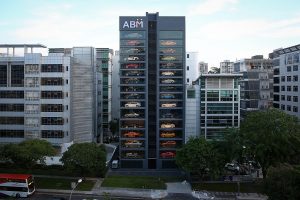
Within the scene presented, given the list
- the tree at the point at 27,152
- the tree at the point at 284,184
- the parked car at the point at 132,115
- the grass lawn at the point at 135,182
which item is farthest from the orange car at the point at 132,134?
the tree at the point at 284,184

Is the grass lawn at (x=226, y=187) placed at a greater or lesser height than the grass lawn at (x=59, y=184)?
lesser

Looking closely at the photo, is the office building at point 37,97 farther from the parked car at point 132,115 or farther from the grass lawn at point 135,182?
the grass lawn at point 135,182

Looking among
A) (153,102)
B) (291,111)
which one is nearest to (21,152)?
(153,102)

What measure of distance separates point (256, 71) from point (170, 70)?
132ft

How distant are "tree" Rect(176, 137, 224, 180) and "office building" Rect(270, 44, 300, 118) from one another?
127ft

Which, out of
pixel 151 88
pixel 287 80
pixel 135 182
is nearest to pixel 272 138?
pixel 135 182

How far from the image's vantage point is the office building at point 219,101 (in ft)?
323

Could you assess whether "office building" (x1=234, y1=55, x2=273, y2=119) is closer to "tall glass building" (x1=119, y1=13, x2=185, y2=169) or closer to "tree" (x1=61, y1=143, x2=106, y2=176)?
"tall glass building" (x1=119, y1=13, x2=185, y2=169)

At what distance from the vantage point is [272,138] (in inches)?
2798

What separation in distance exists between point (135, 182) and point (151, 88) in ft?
89.0

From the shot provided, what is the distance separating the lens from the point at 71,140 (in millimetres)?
96125

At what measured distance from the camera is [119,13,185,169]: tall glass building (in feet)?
310

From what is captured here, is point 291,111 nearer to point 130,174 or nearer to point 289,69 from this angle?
point 289,69

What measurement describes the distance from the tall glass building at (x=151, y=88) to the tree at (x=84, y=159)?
18136mm
